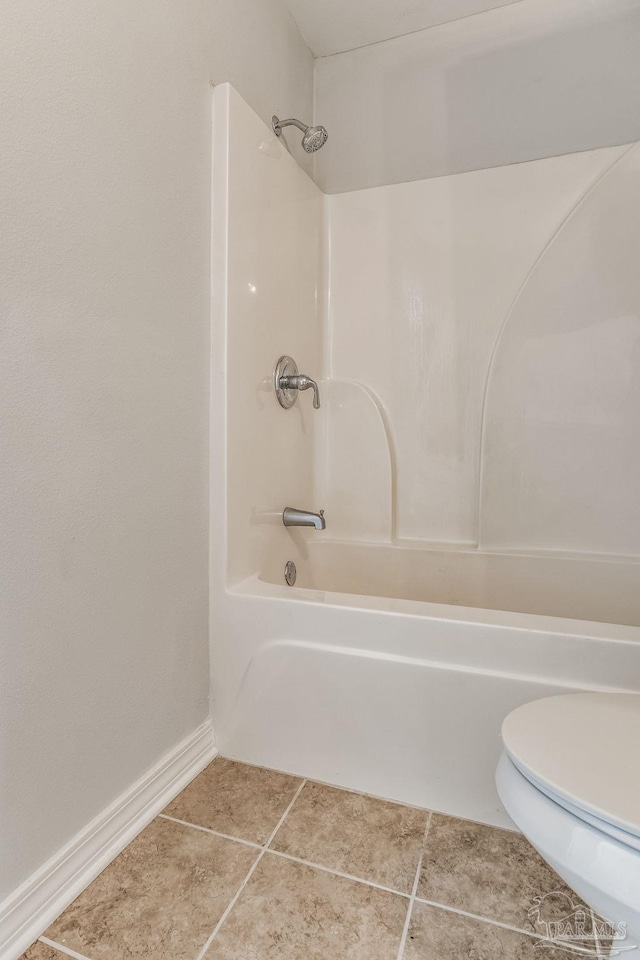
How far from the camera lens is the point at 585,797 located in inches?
24.2

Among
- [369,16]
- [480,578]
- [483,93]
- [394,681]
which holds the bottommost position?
[394,681]

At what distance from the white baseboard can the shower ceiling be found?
95.6 inches

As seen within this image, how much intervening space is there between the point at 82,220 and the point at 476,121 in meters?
1.57

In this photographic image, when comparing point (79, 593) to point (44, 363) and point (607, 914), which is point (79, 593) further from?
point (607, 914)

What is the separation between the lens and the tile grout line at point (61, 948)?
818mm

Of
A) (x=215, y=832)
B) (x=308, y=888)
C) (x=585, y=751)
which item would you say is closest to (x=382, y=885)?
(x=308, y=888)

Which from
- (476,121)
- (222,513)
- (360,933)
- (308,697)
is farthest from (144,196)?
(360,933)

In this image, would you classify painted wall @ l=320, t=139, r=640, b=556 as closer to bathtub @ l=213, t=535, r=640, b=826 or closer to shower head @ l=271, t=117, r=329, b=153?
shower head @ l=271, t=117, r=329, b=153

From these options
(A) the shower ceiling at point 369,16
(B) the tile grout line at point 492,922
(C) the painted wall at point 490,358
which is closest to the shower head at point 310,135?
(C) the painted wall at point 490,358

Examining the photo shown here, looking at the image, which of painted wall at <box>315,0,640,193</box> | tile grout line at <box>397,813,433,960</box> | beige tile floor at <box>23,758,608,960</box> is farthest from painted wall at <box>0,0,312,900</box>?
painted wall at <box>315,0,640,193</box>

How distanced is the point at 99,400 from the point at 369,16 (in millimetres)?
1862

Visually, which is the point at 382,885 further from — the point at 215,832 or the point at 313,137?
the point at 313,137

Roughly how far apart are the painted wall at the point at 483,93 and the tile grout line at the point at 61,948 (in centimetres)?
232

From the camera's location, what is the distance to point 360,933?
87 cm
